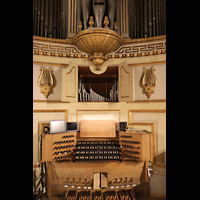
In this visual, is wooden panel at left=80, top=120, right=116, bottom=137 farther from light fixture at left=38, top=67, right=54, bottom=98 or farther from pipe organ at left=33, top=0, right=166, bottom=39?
pipe organ at left=33, top=0, right=166, bottom=39

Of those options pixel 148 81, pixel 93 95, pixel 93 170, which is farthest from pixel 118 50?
pixel 93 170

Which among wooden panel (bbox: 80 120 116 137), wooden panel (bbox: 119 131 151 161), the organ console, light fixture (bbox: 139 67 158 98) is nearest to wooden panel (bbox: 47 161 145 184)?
the organ console

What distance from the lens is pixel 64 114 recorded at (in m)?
3.96

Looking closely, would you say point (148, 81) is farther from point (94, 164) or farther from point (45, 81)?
point (45, 81)

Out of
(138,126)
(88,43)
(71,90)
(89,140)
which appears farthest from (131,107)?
(88,43)

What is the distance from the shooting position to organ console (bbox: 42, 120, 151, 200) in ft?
10.3

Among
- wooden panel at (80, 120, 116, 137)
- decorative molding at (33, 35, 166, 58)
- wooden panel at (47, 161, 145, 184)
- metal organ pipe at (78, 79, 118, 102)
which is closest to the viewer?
wooden panel at (47, 161, 145, 184)

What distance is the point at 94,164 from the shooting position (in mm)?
3480

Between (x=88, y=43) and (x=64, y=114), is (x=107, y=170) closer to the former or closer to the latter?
(x=64, y=114)

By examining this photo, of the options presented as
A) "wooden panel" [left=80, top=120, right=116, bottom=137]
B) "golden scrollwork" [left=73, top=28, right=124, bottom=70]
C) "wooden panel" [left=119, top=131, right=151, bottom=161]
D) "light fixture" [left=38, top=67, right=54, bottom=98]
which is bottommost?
"wooden panel" [left=119, top=131, right=151, bottom=161]

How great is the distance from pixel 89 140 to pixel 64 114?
1.00 metres

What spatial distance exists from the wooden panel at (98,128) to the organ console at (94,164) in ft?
0.14

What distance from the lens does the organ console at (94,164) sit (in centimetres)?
315

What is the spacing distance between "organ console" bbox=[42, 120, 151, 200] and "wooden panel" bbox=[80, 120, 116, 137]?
0.04 meters
